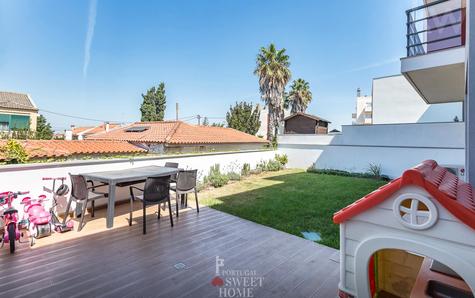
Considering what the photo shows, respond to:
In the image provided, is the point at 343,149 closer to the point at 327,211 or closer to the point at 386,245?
the point at 327,211

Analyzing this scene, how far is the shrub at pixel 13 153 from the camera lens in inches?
186

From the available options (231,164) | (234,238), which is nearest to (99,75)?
(231,164)

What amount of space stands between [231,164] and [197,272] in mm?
7545

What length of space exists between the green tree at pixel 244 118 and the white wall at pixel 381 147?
1189 centimetres

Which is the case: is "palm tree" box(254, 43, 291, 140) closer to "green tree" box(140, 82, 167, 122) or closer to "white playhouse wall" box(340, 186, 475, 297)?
"green tree" box(140, 82, 167, 122)

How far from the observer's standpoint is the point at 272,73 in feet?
65.6

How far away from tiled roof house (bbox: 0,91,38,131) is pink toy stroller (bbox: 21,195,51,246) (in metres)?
24.2

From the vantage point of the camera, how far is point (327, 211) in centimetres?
581

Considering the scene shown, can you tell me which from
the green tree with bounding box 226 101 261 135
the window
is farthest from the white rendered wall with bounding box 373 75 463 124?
the window

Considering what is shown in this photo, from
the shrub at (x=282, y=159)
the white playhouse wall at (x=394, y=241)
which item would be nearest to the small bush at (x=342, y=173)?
the shrub at (x=282, y=159)

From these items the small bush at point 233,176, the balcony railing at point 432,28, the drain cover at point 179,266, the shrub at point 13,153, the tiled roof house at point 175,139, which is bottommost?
the drain cover at point 179,266

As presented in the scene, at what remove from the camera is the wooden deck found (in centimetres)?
271

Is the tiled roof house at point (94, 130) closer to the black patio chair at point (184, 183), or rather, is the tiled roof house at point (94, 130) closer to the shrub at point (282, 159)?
the shrub at point (282, 159)

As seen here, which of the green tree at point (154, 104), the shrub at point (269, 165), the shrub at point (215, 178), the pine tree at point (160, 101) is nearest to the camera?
the shrub at point (215, 178)
